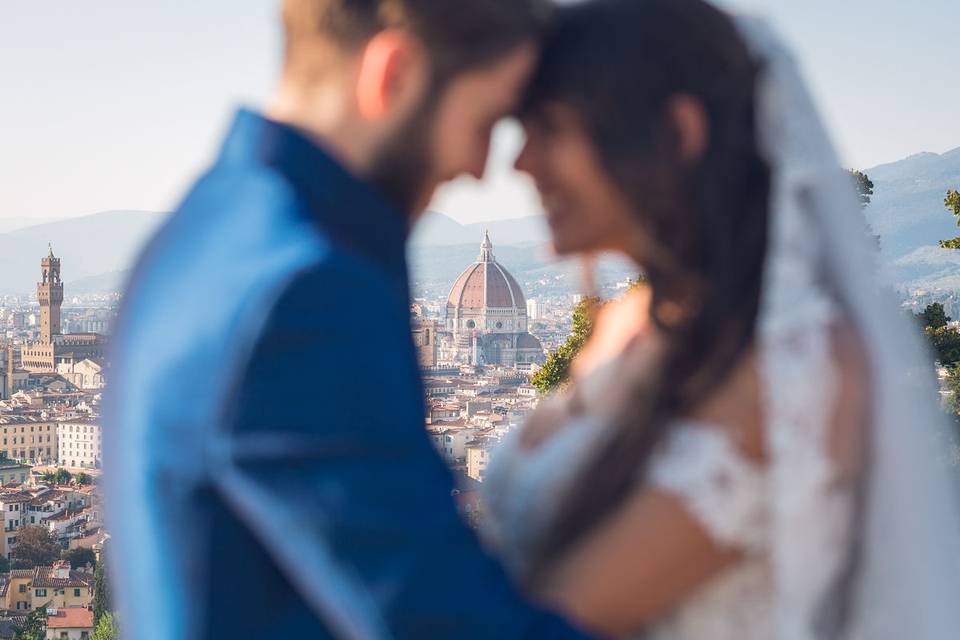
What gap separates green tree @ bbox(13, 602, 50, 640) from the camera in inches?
785

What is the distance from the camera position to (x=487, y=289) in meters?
64.5

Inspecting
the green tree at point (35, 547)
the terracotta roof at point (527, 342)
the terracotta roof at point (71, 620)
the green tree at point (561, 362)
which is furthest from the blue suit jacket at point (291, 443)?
the terracotta roof at point (527, 342)

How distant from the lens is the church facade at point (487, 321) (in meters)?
63.3

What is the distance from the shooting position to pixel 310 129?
30.4 inches

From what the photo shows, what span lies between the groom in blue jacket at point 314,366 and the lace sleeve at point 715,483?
14 centimetres

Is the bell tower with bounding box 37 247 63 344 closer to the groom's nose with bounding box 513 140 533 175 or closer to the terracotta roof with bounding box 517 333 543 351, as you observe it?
the terracotta roof with bounding box 517 333 543 351

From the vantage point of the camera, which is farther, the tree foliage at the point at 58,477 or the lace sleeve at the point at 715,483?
the tree foliage at the point at 58,477

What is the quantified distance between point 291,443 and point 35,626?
2105 centimetres

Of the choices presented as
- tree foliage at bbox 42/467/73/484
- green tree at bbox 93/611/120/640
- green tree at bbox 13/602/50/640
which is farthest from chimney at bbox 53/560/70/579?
tree foliage at bbox 42/467/73/484

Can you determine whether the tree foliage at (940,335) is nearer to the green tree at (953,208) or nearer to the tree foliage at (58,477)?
the green tree at (953,208)

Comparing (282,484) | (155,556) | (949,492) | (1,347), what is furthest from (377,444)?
(1,347)

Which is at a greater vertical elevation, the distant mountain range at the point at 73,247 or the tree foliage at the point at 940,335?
the distant mountain range at the point at 73,247

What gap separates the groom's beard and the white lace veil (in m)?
0.23

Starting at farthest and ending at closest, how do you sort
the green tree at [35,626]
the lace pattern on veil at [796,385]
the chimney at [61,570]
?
the chimney at [61,570]
the green tree at [35,626]
the lace pattern on veil at [796,385]
